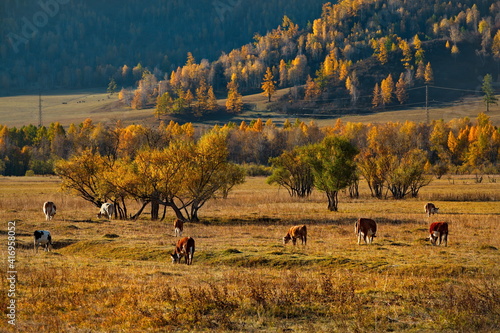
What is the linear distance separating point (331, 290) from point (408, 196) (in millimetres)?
67796

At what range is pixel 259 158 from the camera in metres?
175

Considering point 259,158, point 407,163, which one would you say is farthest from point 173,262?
point 259,158

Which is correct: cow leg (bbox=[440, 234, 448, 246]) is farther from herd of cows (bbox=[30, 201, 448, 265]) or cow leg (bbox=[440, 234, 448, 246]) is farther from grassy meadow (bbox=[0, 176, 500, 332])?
grassy meadow (bbox=[0, 176, 500, 332])

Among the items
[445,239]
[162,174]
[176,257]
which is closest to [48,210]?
[162,174]

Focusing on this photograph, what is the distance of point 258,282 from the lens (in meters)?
18.2

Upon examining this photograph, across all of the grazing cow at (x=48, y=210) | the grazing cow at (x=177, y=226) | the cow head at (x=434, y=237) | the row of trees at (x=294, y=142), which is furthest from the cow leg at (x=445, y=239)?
the row of trees at (x=294, y=142)

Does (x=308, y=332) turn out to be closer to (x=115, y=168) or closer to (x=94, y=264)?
(x=94, y=264)

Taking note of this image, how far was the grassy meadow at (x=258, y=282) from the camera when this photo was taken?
13578 millimetres

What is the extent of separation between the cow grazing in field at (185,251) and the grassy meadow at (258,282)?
2.73 feet

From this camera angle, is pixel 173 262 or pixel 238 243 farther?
pixel 238 243

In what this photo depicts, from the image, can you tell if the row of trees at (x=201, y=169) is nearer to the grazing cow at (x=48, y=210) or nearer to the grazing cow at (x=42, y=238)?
the grazing cow at (x=48, y=210)

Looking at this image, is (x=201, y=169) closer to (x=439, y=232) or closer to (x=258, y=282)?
(x=439, y=232)

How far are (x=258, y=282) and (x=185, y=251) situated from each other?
8.59 metres

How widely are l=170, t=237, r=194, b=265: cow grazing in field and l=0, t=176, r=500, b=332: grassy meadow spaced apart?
2.73 ft
